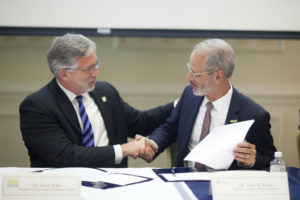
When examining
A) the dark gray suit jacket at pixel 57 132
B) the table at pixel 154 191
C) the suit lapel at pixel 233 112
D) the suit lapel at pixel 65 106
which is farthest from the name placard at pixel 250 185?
the suit lapel at pixel 65 106

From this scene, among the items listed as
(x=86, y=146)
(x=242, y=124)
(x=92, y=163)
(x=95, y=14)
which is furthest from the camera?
(x=95, y=14)

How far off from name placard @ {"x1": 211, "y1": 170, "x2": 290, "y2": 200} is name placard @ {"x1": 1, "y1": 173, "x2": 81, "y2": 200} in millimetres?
574

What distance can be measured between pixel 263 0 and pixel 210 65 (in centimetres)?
135

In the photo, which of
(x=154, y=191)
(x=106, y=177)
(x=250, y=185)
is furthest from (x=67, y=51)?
(x=250, y=185)

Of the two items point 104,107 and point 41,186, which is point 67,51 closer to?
point 104,107

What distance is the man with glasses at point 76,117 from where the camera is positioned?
2.60 metres

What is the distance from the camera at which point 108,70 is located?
14.4ft

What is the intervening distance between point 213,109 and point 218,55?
0.38 m

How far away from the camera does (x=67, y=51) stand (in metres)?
2.79

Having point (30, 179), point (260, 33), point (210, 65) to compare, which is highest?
point (260, 33)

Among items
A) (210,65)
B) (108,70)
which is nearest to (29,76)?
(108,70)

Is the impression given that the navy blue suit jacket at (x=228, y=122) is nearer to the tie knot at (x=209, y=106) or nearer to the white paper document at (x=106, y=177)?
the tie knot at (x=209, y=106)

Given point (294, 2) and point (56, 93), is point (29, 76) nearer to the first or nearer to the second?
point (56, 93)

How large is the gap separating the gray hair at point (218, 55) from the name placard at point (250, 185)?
119 centimetres
